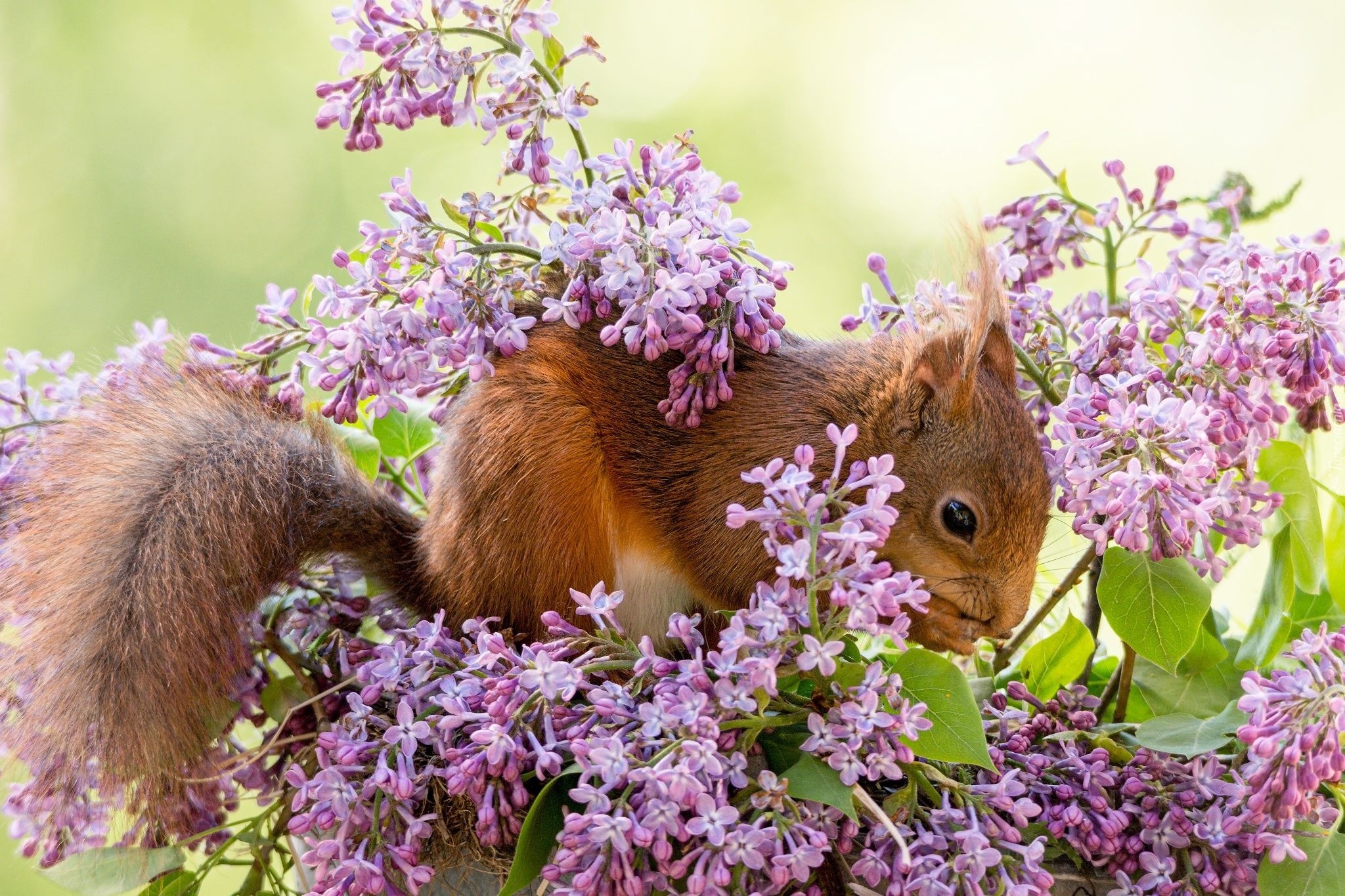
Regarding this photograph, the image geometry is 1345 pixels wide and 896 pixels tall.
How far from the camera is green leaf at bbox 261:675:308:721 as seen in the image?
117 centimetres

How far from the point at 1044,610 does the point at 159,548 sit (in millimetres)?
796

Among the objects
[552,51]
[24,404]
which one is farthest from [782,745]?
[24,404]

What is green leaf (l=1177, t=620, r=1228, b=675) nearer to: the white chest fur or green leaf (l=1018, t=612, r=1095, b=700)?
→ green leaf (l=1018, t=612, r=1095, b=700)

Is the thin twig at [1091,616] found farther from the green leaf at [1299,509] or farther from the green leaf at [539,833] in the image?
the green leaf at [539,833]

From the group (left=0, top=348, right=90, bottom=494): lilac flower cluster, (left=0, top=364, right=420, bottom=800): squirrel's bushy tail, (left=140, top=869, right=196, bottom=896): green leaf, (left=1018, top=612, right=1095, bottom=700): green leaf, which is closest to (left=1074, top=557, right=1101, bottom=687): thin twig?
(left=1018, top=612, right=1095, bottom=700): green leaf

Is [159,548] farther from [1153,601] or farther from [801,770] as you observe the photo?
[1153,601]

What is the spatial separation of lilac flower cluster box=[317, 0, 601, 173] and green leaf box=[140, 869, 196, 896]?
0.65m

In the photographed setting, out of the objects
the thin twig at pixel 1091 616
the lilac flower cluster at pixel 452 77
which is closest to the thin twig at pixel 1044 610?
the thin twig at pixel 1091 616

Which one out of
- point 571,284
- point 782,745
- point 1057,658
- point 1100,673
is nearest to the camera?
point 782,745

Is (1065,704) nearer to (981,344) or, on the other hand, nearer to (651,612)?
(981,344)

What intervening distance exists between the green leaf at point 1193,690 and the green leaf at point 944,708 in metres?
0.28

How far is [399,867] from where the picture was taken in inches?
36.5

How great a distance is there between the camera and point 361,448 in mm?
1323

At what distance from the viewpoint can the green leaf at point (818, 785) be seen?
0.86 meters
